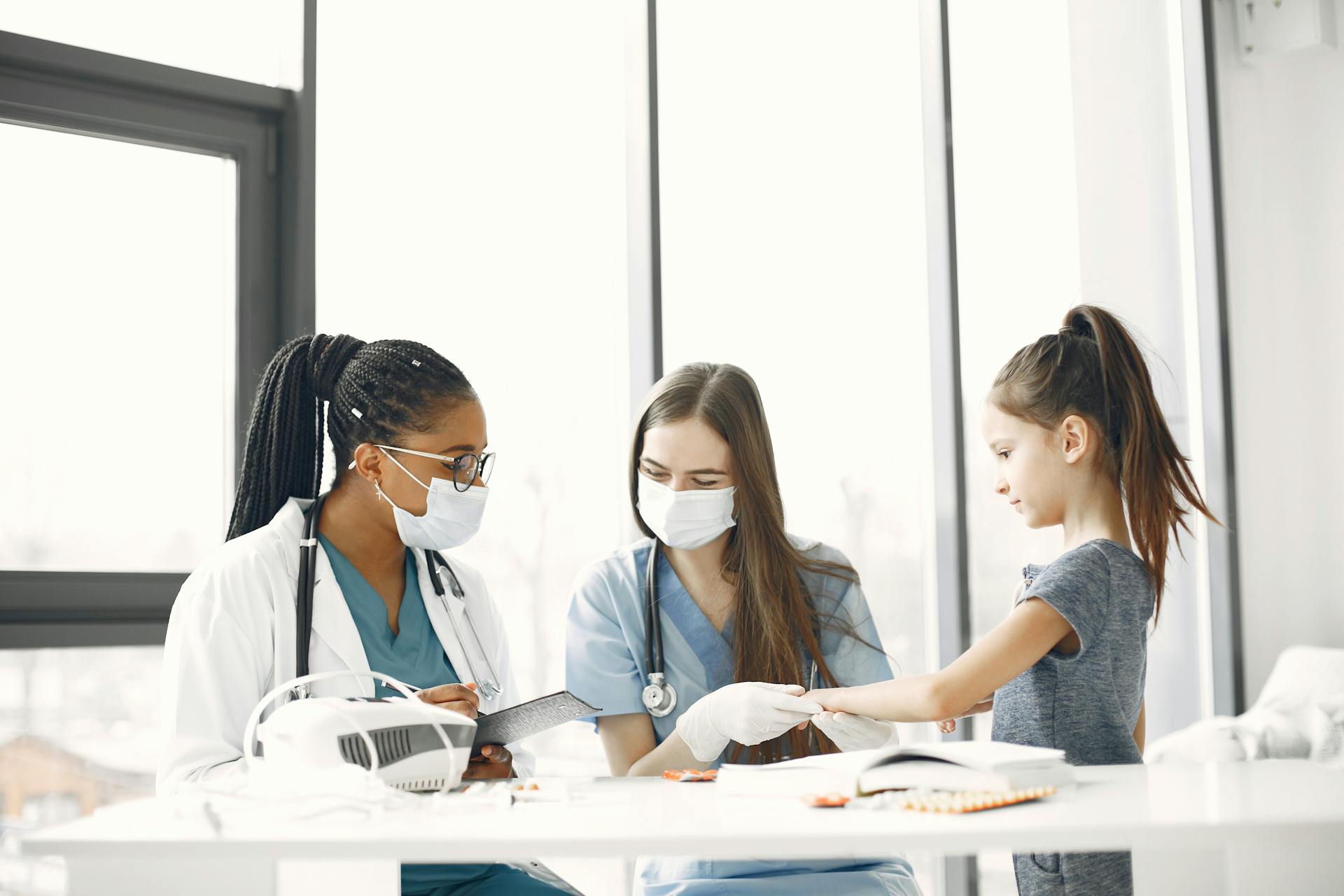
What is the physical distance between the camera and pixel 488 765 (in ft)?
4.49

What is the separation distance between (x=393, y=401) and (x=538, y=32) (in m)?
1.18

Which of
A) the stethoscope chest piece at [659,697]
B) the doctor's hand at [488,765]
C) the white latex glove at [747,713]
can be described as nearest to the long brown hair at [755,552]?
the stethoscope chest piece at [659,697]

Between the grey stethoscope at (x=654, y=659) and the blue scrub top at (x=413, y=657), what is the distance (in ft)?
0.99

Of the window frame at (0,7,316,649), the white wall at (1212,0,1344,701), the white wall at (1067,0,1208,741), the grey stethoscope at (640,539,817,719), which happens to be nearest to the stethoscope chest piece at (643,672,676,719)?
the grey stethoscope at (640,539,817,719)

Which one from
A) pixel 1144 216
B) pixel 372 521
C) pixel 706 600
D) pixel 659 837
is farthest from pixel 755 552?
pixel 1144 216

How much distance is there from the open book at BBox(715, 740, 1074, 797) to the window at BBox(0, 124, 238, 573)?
140 cm

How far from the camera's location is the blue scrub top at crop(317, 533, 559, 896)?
1430 mm

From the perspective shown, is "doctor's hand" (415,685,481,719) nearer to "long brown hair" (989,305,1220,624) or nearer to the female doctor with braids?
the female doctor with braids

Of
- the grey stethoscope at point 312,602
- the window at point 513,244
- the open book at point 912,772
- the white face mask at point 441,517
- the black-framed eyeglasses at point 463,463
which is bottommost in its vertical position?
the open book at point 912,772

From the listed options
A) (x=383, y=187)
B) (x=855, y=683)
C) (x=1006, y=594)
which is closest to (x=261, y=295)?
(x=383, y=187)

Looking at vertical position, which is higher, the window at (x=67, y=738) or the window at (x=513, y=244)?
the window at (x=513, y=244)

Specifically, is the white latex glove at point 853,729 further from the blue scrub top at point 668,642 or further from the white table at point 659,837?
the white table at point 659,837

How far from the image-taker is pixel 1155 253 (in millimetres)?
2609

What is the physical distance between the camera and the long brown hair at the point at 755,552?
1681 millimetres
